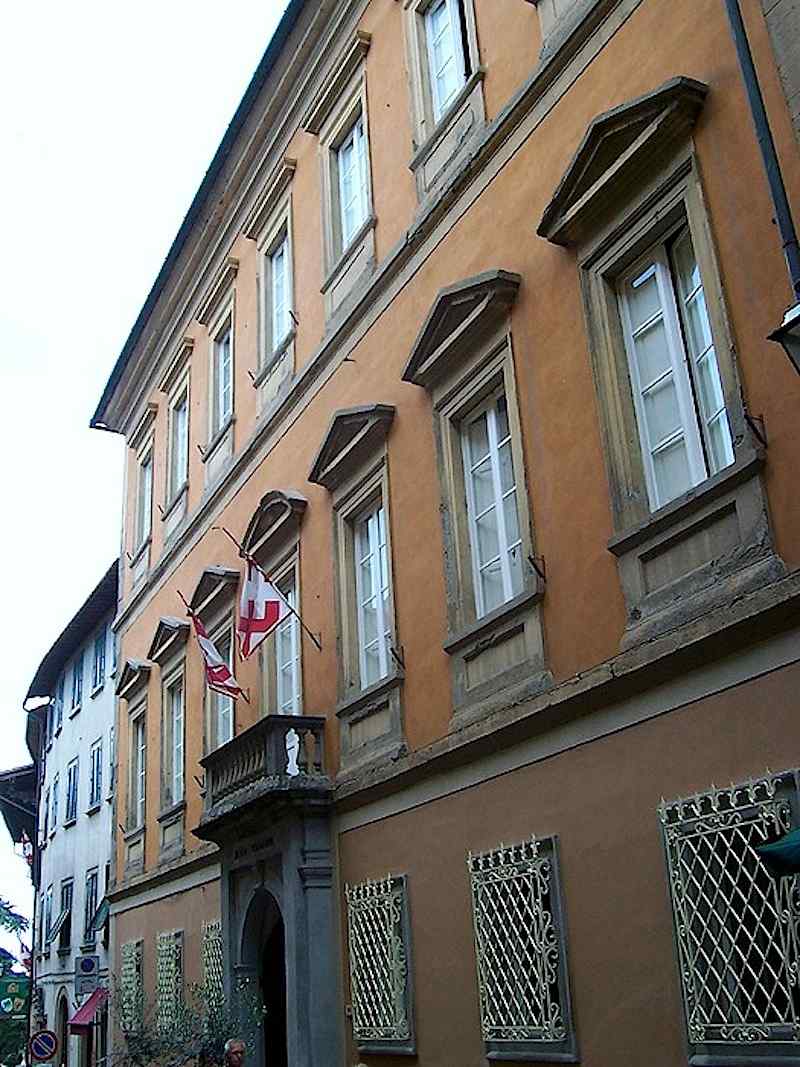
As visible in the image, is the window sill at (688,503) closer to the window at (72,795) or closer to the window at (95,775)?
the window at (95,775)

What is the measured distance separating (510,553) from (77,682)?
2292 centimetres

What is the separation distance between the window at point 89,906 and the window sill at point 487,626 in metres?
18.7

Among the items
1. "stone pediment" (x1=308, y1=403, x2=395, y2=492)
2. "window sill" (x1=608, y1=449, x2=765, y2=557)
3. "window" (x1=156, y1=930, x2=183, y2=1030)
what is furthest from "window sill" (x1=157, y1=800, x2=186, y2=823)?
"window sill" (x1=608, y1=449, x2=765, y2=557)

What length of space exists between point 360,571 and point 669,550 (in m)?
5.01

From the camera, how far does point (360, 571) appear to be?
11.7m

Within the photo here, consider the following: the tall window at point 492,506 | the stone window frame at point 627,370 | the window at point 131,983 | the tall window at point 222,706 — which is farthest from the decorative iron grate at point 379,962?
the window at point 131,983

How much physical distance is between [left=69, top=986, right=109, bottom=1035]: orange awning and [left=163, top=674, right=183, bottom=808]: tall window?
5479 mm

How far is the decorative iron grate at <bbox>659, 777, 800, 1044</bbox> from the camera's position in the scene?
5.90m

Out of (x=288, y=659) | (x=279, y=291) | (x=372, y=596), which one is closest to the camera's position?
(x=372, y=596)

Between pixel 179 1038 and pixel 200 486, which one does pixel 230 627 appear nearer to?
pixel 200 486

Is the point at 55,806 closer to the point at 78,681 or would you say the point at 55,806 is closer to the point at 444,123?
the point at 78,681

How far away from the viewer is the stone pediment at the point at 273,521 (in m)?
12.8

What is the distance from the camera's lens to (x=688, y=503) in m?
6.80

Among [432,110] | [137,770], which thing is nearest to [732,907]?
[432,110]
